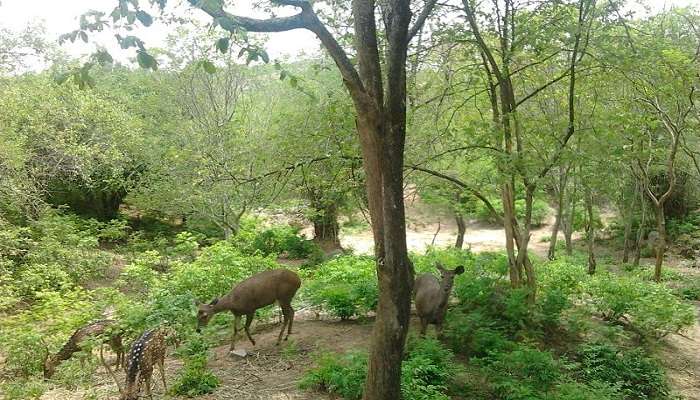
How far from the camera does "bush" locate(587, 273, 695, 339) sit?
28.9 ft

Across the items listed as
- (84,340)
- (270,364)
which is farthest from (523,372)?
(84,340)

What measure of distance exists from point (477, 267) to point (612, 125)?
3.43m

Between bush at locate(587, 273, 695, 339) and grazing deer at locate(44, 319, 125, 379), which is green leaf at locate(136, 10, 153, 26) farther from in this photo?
bush at locate(587, 273, 695, 339)

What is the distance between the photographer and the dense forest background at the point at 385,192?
243 inches

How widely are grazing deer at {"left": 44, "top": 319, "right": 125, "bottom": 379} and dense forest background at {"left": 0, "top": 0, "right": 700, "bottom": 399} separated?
0.22 m

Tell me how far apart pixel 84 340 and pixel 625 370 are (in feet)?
23.3

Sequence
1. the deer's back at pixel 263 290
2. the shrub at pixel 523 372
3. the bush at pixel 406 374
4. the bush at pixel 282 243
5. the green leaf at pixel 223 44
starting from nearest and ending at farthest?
the green leaf at pixel 223 44 → the bush at pixel 406 374 → the shrub at pixel 523 372 → the deer's back at pixel 263 290 → the bush at pixel 282 243

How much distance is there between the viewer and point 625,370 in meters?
7.47

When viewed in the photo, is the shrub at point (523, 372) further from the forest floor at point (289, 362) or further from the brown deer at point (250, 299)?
the brown deer at point (250, 299)

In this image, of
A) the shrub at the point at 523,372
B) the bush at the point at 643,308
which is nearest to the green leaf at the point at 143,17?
the shrub at the point at 523,372

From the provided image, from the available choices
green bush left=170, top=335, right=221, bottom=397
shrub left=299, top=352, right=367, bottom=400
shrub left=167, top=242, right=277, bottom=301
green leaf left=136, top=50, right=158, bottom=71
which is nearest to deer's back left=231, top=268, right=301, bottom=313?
green bush left=170, top=335, right=221, bottom=397

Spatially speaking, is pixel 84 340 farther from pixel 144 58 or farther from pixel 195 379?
pixel 144 58

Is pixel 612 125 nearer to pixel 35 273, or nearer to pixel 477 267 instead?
pixel 477 267

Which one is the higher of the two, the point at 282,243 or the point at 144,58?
the point at 144,58
